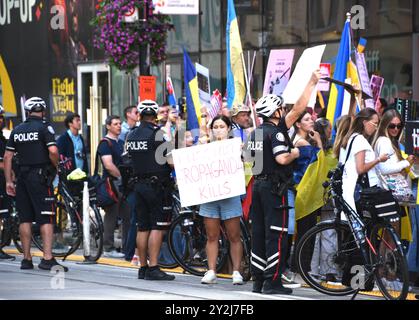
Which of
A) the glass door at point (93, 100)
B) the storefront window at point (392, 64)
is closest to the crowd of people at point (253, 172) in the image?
the storefront window at point (392, 64)

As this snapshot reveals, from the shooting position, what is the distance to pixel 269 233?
11453 millimetres

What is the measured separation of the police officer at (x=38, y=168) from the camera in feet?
44.8

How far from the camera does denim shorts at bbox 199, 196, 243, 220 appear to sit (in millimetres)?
12461

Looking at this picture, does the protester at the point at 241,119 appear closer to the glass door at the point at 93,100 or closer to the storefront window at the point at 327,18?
the storefront window at the point at 327,18

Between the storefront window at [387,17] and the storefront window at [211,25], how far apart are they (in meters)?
4.98

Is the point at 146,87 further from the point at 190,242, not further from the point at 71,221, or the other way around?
the point at 190,242

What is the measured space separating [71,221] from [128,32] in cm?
439

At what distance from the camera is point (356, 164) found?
1142 cm

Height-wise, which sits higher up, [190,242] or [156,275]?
[190,242]

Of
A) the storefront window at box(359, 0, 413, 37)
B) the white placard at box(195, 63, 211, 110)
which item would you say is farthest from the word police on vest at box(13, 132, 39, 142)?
the storefront window at box(359, 0, 413, 37)

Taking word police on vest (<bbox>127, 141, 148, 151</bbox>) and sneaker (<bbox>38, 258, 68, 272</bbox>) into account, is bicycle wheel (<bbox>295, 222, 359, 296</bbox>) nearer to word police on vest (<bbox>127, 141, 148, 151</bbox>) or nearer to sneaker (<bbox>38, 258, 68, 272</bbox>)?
word police on vest (<bbox>127, 141, 148, 151</bbox>)

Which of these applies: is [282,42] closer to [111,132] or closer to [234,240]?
[111,132]

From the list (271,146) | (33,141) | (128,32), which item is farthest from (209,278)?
(128,32)

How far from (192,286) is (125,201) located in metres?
3.54
